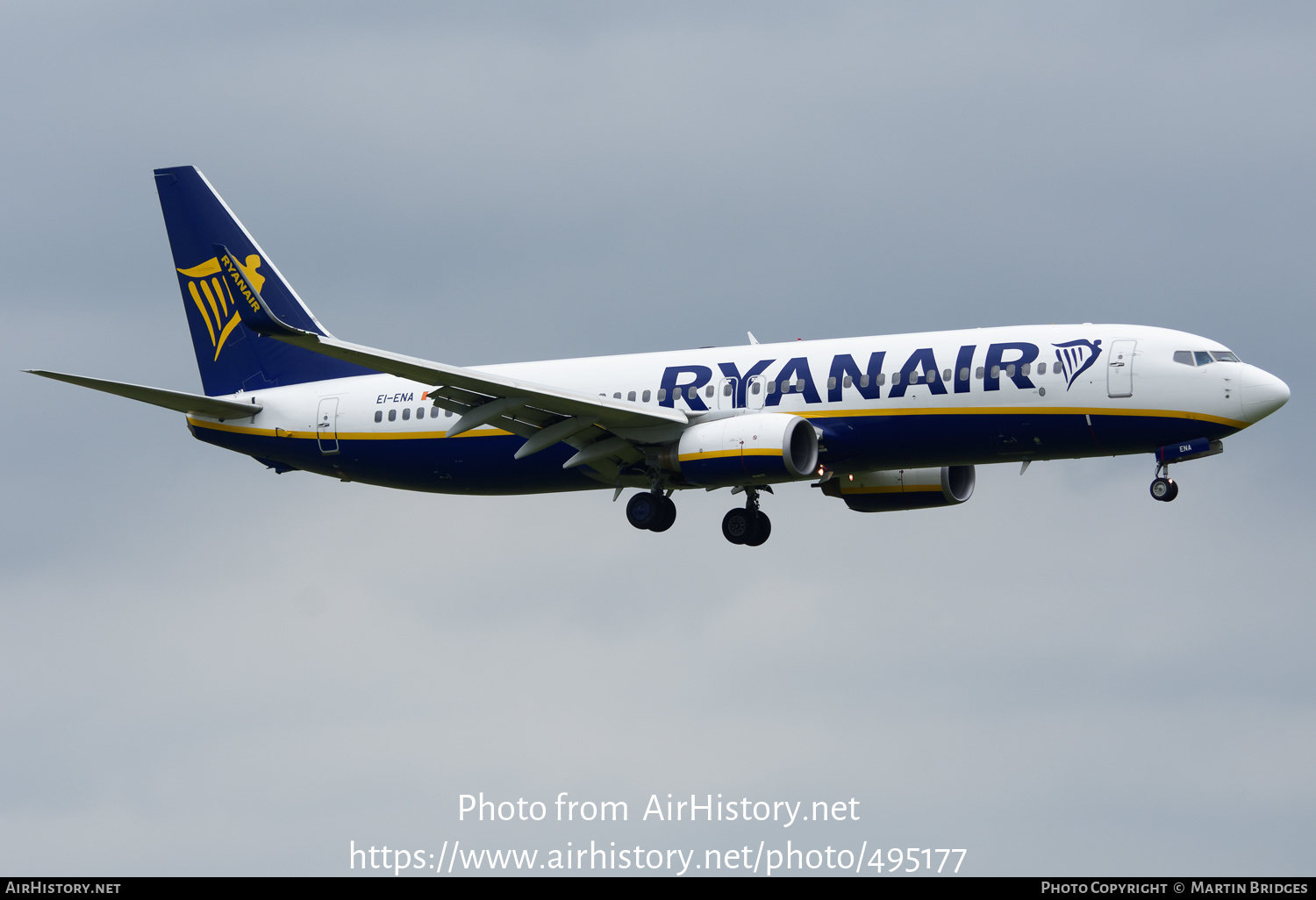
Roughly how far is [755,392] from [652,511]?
4549mm

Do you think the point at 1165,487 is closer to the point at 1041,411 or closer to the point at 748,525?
the point at 1041,411

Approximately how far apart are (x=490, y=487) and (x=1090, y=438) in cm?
1806

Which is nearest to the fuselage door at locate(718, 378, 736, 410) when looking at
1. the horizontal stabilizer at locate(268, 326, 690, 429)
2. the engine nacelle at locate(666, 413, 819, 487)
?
the horizontal stabilizer at locate(268, 326, 690, 429)

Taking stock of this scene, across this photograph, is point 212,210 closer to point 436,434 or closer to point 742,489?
point 436,434

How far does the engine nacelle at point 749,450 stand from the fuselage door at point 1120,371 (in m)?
7.70

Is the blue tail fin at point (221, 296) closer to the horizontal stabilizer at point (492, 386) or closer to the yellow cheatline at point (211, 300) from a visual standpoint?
the yellow cheatline at point (211, 300)

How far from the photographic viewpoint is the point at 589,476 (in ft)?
171

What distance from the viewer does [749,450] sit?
46.4 meters

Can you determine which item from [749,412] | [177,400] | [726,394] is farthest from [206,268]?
[749,412]

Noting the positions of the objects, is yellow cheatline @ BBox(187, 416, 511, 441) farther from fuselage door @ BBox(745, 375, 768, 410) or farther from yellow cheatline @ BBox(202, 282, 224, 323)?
fuselage door @ BBox(745, 375, 768, 410)

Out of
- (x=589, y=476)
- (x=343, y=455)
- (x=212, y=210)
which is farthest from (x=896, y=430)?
(x=212, y=210)

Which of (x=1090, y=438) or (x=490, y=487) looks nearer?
(x=1090, y=438)

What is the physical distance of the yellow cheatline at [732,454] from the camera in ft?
151

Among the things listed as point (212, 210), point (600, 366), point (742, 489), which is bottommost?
point (742, 489)
